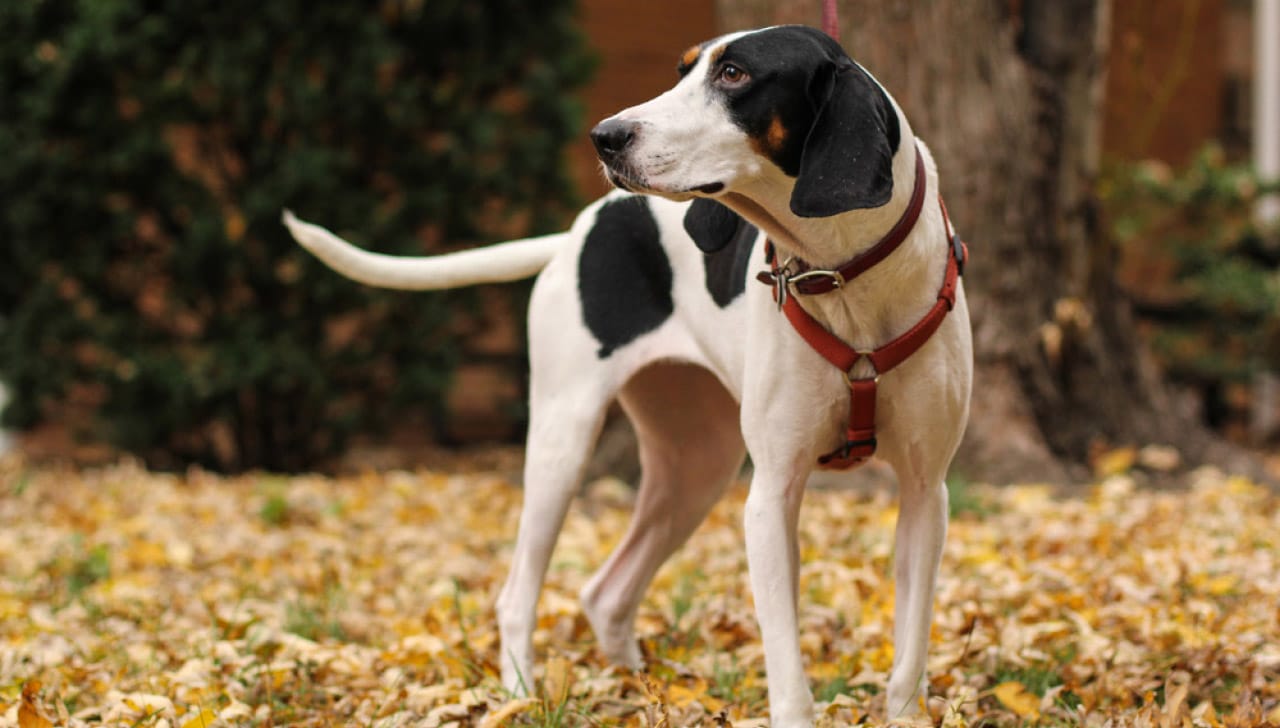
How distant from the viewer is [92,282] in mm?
6781

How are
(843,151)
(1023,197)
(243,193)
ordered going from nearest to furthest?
(843,151) → (1023,197) → (243,193)

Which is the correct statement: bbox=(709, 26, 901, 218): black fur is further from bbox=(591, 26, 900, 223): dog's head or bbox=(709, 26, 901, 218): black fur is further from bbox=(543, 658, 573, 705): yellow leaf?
bbox=(543, 658, 573, 705): yellow leaf

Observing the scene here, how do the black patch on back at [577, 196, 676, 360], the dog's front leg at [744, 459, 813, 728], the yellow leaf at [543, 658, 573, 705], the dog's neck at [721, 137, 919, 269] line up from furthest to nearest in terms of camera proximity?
the black patch on back at [577, 196, 676, 360], the yellow leaf at [543, 658, 573, 705], the dog's front leg at [744, 459, 813, 728], the dog's neck at [721, 137, 919, 269]

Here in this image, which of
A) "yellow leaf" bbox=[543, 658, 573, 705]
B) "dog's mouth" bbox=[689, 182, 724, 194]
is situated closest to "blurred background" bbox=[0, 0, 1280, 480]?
"yellow leaf" bbox=[543, 658, 573, 705]

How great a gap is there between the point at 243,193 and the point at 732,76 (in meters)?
5.12

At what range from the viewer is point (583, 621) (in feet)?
12.0

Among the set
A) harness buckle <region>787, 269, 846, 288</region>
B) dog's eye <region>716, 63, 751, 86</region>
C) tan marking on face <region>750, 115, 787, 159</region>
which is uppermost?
dog's eye <region>716, 63, 751, 86</region>

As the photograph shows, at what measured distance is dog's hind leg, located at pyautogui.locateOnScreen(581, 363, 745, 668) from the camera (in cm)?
331

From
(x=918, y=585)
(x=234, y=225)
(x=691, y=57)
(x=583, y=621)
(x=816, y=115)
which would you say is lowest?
(x=583, y=621)

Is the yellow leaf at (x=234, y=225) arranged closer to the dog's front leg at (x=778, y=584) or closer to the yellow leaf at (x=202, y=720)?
the yellow leaf at (x=202, y=720)

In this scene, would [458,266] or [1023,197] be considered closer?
[458,266]

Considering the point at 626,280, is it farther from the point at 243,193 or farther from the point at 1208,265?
the point at 1208,265

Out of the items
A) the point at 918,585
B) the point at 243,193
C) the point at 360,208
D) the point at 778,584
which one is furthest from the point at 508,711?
the point at 243,193

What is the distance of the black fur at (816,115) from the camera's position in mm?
2129
